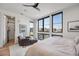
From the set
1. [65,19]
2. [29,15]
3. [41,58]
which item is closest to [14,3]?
[29,15]

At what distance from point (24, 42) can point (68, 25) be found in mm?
→ 787

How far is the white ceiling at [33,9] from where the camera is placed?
1.60 metres

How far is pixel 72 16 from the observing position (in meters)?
1.65

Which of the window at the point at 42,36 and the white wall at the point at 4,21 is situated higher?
the white wall at the point at 4,21

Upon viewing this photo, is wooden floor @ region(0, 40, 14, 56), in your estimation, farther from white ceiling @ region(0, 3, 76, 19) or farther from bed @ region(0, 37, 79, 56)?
white ceiling @ region(0, 3, 76, 19)

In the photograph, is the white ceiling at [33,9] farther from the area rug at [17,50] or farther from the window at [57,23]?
the area rug at [17,50]

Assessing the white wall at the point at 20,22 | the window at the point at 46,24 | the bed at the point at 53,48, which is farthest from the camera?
the window at the point at 46,24

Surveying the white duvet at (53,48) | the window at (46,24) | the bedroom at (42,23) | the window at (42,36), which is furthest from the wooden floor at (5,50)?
the window at (46,24)

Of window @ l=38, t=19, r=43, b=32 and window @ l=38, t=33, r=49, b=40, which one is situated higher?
window @ l=38, t=19, r=43, b=32

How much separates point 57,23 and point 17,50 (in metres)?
0.81

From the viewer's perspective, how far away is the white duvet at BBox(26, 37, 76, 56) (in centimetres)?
155

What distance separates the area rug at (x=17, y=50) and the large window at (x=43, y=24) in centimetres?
44

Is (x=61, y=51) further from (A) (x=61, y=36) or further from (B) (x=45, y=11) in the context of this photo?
(B) (x=45, y=11)

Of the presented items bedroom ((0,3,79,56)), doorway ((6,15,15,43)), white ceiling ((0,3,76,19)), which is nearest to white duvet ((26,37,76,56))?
bedroom ((0,3,79,56))
